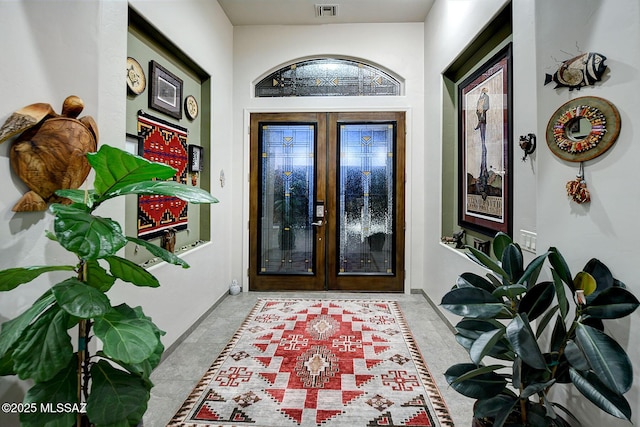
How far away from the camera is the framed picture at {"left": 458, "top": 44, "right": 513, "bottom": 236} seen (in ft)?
8.23

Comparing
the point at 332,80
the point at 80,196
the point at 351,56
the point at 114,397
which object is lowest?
the point at 114,397

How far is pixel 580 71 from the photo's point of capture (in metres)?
1.47

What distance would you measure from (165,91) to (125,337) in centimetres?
251

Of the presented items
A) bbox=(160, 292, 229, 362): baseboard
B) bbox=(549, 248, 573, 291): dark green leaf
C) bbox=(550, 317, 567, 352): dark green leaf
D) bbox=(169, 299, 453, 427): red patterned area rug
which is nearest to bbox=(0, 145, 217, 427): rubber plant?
bbox=(169, 299, 453, 427): red patterned area rug

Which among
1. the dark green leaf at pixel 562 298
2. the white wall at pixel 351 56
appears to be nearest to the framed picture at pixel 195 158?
the white wall at pixel 351 56

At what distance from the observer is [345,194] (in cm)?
458

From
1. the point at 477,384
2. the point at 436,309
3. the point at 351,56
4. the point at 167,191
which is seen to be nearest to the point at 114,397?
the point at 167,191

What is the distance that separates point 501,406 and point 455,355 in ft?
4.99

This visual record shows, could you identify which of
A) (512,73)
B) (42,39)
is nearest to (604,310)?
(512,73)

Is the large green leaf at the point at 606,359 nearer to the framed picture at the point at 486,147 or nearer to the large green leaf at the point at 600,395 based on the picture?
the large green leaf at the point at 600,395

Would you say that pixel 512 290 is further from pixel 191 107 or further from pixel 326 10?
pixel 326 10

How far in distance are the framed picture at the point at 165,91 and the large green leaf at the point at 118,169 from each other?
73.5 inches

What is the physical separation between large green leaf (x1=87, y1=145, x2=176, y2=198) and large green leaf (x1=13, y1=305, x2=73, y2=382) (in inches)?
17.1

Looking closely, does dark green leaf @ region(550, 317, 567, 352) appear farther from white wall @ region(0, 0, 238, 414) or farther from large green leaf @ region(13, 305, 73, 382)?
white wall @ region(0, 0, 238, 414)
